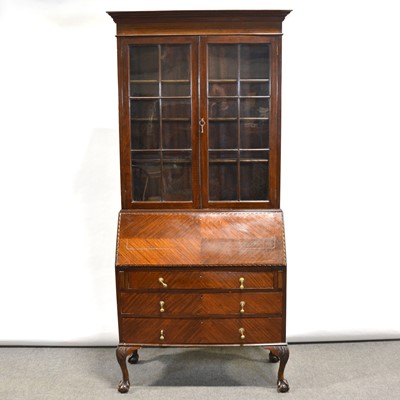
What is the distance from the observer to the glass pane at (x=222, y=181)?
10.4 ft

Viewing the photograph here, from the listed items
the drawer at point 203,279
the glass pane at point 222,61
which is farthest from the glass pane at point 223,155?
the drawer at point 203,279

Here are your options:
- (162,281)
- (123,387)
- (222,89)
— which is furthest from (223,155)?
(123,387)

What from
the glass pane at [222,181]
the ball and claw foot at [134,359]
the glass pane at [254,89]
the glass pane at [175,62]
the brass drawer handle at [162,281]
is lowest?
the ball and claw foot at [134,359]

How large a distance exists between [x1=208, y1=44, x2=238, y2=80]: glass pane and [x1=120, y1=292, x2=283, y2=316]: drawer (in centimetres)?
125

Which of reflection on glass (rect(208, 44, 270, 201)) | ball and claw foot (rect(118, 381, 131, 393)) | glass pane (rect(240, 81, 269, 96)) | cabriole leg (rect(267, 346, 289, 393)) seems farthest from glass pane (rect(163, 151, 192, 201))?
ball and claw foot (rect(118, 381, 131, 393))

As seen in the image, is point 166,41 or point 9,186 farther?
point 9,186

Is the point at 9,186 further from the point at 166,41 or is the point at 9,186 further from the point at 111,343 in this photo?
the point at 166,41

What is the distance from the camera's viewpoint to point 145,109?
315 cm

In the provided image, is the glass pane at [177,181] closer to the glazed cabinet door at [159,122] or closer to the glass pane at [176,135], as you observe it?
the glazed cabinet door at [159,122]

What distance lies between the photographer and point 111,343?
3.90 m

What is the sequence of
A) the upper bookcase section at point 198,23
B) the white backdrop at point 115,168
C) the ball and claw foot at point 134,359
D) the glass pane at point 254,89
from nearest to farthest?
1. the upper bookcase section at point 198,23
2. the glass pane at point 254,89
3. the ball and claw foot at point 134,359
4. the white backdrop at point 115,168

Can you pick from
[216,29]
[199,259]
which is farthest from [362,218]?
[216,29]

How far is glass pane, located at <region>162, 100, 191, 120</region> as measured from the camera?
10.3 feet

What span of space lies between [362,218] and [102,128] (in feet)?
6.33
